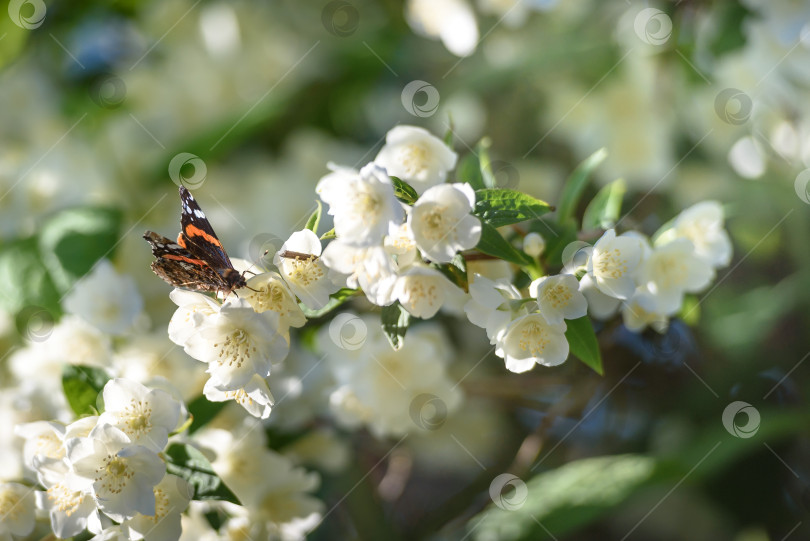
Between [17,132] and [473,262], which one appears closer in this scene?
[473,262]

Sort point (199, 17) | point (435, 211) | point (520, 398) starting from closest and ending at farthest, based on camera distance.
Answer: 1. point (435, 211)
2. point (520, 398)
3. point (199, 17)

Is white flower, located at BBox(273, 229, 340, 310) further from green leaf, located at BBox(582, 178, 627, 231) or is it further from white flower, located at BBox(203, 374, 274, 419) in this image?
green leaf, located at BBox(582, 178, 627, 231)

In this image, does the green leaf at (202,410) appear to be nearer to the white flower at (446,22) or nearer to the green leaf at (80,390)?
the green leaf at (80,390)

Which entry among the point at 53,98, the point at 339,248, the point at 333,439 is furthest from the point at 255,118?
the point at 339,248

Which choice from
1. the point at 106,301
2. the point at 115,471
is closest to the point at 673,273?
the point at 115,471

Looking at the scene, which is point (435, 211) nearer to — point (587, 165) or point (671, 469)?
point (587, 165)

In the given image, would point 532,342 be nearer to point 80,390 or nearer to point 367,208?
point 367,208

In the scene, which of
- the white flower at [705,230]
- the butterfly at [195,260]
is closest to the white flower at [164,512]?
the butterfly at [195,260]
